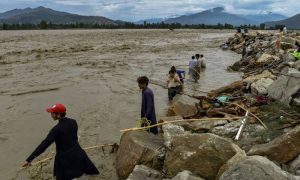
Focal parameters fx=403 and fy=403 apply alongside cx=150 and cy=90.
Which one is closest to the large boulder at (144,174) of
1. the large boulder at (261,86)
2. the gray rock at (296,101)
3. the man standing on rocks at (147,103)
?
the man standing on rocks at (147,103)

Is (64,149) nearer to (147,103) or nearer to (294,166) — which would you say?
(147,103)

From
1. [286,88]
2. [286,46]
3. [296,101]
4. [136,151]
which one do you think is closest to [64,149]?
[136,151]

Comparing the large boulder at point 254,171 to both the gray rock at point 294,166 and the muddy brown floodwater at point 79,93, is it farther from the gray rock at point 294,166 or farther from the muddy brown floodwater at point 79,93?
the muddy brown floodwater at point 79,93

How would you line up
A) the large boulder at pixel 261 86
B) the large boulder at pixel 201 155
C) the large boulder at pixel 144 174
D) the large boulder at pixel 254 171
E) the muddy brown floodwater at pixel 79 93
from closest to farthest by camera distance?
the large boulder at pixel 254 171, the large boulder at pixel 201 155, the large boulder at pixel 144 174, the muddy brown floodwater at pixel 79 93, the large boulder at pixel 261 86

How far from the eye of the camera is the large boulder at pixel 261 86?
12.8m

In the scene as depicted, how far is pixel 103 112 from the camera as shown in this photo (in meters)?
14.3

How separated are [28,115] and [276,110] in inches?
331

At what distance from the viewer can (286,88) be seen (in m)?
11.3

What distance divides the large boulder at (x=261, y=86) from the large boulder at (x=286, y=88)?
2.22ft

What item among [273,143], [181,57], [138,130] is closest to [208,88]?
[138,130]

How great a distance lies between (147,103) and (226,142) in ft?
7.67

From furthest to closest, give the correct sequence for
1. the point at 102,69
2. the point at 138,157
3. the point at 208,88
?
1. the point at 102,69
2. the point at 208,88
3. the point at 138,157

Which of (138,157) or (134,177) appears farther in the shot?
(138,157)

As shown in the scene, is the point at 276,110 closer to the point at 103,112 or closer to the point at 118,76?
the point at 103,112
